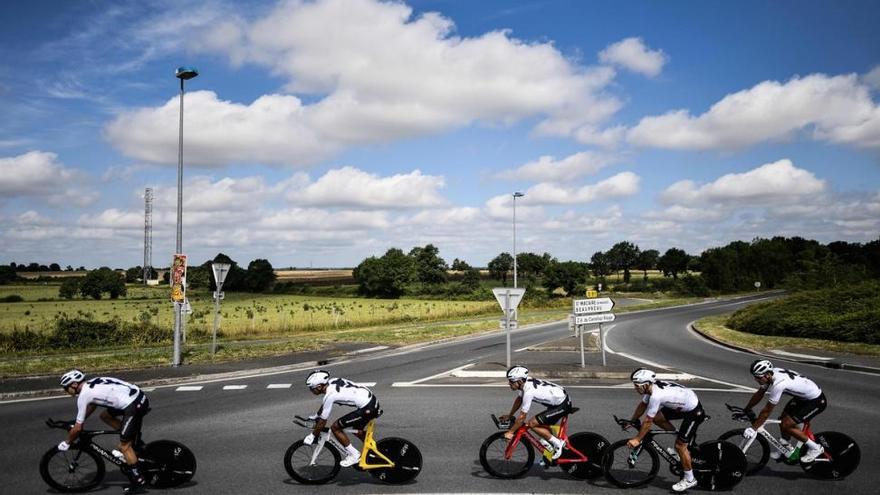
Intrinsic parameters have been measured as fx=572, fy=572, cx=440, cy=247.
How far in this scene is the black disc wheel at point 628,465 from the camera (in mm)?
7035

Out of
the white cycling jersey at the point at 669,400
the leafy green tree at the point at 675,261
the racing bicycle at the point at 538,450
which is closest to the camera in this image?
the white cycling jersey at the point at 669,400

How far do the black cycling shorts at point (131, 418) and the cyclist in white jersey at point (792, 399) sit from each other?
24.4ft

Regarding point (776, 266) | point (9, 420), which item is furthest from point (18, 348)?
point (776, 266)

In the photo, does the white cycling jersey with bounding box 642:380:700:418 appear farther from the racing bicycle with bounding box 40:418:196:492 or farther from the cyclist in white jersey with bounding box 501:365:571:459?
the racing bicycle with bounding box 40:418:196:492

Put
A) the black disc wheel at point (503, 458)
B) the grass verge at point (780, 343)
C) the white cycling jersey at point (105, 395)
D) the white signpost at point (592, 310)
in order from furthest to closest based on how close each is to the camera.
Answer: the grass verge at point (780, 343) → the white signpost at point (592, 310) → the black disc wheel at point (503, 458) → the white cycling jersey at point (105, 395)

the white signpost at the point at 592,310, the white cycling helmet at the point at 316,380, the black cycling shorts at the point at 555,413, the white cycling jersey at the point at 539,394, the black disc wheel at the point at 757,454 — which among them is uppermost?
the white signpost at the point at 592,310

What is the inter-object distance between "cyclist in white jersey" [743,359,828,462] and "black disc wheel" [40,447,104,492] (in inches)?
321

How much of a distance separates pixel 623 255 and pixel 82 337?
537 feet

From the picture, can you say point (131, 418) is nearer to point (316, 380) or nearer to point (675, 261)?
point (316, 380)

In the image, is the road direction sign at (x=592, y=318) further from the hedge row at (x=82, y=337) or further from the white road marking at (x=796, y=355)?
the hedge row at (x=82, y=337)

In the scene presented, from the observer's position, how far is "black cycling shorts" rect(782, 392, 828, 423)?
282 inches

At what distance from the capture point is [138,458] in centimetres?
696

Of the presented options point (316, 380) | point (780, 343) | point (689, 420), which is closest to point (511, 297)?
point (689, 420)

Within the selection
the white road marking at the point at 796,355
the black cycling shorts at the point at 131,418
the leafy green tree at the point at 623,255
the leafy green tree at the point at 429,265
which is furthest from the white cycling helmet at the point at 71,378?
the leafy green tree at the point at 623,255
